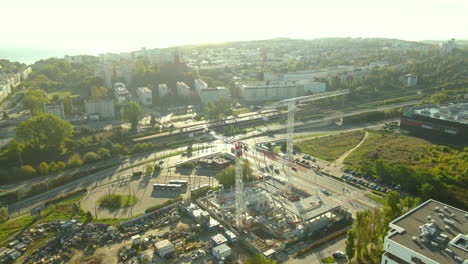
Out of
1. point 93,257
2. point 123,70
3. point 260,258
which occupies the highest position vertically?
point 123,70

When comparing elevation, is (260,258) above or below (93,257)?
above

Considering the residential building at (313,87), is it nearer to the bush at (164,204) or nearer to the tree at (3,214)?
the bush at (164,204)

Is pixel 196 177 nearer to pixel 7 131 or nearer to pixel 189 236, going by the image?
pixel 189 236

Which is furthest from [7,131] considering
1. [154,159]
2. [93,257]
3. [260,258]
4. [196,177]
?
[260,258]

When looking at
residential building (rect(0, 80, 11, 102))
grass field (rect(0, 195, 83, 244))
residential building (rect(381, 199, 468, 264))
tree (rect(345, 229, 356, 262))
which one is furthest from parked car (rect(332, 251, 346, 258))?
residential building (rect(0, 80, 11, 102))

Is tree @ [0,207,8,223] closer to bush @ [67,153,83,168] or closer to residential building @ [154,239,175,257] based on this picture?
bush @ [67,153,83,168]

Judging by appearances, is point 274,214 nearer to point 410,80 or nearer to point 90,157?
point 90,157
